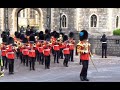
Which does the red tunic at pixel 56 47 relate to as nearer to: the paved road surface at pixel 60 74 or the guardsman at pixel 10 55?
the paved road surface at pixel 60 74

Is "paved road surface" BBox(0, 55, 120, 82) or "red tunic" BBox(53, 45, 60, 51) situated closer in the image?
"paved road surface" BBox(0, 55, 120, 82)

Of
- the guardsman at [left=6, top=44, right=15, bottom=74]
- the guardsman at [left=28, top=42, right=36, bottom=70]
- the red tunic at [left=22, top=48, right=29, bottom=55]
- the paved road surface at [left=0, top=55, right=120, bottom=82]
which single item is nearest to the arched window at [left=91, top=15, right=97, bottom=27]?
the paved road surface at [left=0, top=55, right=120, bottom=82]

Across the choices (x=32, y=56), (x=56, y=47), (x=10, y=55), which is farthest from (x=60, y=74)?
(x=56, y=47)

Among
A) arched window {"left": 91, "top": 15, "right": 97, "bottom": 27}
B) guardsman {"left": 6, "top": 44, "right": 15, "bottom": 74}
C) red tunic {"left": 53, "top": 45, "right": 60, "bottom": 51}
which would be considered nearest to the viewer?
guardsman {"left": 6, "top": 44, "right": 15, "bottom": 74}

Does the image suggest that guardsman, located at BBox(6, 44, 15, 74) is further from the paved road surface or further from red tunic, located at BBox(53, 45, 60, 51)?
red tunic, located at BBox(53, 45, 60, 51)

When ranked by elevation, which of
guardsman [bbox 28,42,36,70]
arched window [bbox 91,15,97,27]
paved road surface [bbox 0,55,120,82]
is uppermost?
arched window [bbox 91,15,97,27]

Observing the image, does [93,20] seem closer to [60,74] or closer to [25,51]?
[25,51]

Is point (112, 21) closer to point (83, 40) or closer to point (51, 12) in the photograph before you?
point (51, 12)

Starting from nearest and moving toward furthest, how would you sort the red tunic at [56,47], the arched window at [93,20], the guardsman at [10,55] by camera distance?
the guardsman at [10,55], the red tunic at [56,47], the arched window at [93,20]

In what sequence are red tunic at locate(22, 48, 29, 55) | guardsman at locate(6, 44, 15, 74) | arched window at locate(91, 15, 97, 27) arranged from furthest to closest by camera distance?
arched window at locate(91, 15, 97, 27) → red tunic at locate(22, 48, 29, 55) → guardsman at locate(6, 44, 15, 74)

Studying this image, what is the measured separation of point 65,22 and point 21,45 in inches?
610

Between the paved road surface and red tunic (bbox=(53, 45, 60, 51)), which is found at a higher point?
red tunic (bbox=(53, 45, 60, 51))

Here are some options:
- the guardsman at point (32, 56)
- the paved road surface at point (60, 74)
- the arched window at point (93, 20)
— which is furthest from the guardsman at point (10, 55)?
the arched window at point (93, 20)
